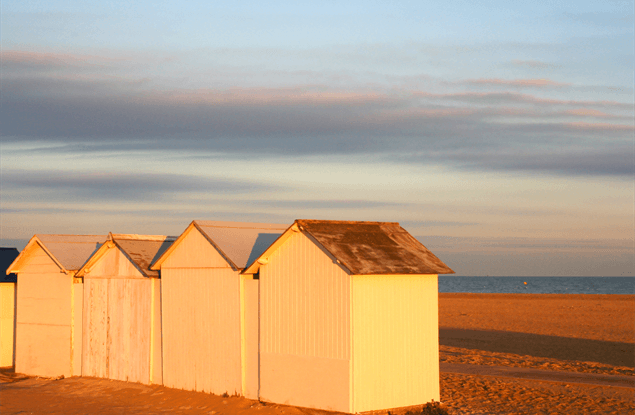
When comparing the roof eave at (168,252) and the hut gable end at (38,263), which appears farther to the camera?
the hut gable end at (38,263)

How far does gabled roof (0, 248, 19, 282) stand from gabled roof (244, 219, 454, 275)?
1186 cm

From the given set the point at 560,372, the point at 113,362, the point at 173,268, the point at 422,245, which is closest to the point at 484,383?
the point at 560,372

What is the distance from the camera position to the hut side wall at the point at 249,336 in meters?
15.9

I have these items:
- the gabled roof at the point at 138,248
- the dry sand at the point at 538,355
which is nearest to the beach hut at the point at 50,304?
the gabled roof at the point at 138,248

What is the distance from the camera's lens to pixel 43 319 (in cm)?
2184

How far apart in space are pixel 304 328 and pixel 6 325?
530 inches

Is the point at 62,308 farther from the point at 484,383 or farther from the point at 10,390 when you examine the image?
the point at 484,383

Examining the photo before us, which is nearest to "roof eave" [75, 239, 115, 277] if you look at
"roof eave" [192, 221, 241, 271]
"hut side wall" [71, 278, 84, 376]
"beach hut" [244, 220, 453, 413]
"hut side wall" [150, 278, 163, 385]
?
"hut side wall" [71, 278, 84, 376]

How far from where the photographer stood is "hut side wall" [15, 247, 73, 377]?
21109mm

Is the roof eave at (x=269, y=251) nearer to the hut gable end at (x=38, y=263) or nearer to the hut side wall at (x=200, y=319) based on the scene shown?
the hut side wall at (x=200, y=319)

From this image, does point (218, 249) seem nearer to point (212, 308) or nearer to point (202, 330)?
point (212, 308)

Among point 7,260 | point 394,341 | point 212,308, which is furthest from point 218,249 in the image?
point 7,260

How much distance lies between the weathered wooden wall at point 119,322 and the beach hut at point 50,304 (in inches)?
22.6

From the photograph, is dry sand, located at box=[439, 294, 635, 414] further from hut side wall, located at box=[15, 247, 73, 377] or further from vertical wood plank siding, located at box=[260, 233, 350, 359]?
hut side wall, located at box=[15, 247, 73, 377]
